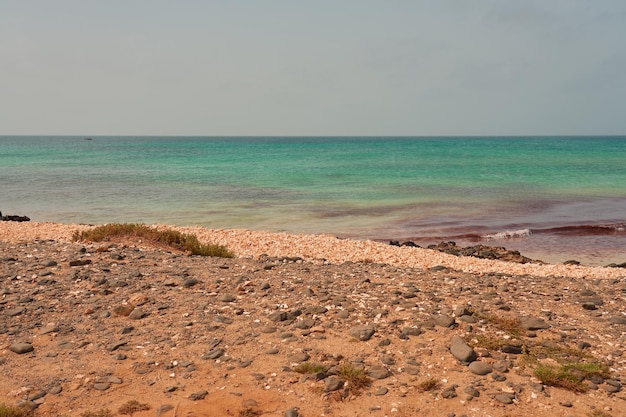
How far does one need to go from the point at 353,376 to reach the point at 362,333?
48.7 inches

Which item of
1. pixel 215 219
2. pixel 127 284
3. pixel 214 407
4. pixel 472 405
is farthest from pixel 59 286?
pixel 215 219

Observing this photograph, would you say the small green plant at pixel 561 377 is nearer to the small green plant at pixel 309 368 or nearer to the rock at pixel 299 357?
the small green plant at pixel 309 368

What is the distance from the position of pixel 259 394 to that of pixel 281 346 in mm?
1279

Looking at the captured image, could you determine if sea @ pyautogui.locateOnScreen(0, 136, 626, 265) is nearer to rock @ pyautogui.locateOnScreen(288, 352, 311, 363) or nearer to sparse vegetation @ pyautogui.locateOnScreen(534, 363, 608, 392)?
sparse vegetation @ pyautogui.locateOnScreen(534, 363, 608, 392)

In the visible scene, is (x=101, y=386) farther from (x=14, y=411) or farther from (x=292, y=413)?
(x=292, y=413)

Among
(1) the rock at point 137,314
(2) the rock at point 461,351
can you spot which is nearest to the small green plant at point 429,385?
(2) the rock at point 461,351

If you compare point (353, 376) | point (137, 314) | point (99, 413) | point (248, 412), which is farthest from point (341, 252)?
point (99, 413)

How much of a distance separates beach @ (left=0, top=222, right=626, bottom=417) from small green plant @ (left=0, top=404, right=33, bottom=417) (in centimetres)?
19

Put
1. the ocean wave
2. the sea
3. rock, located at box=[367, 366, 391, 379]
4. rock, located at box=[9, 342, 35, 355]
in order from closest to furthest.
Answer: rock, located at box=[367, 366, 391, 379] < rock, located at box=[9, 342, 35, 355] < the ocean wave < the sea

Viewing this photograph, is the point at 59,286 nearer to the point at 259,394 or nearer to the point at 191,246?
the point at 191,246

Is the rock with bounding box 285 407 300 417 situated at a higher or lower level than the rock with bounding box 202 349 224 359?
lower

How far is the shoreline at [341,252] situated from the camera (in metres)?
15.7

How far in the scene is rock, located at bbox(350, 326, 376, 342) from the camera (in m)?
7.51

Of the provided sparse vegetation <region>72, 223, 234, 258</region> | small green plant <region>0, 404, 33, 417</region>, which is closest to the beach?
small green plant <region>0, 404, 33, 417</region>
